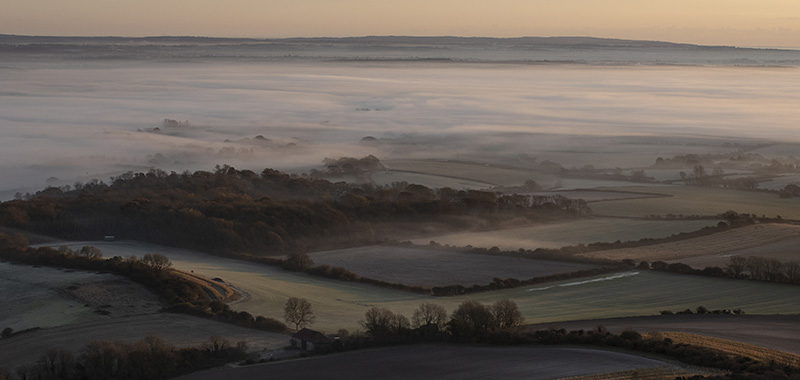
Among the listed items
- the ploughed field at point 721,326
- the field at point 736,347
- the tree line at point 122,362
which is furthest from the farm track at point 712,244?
the tree line at point 122,362

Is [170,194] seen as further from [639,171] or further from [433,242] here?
[639,171]

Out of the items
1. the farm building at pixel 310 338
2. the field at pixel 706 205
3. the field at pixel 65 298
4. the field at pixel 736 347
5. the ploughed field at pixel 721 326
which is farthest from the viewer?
the field at pixel 706 205

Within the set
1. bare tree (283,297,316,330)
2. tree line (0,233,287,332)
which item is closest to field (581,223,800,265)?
bare tree (283,297,316,330)

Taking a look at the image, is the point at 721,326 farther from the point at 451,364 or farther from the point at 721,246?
the point at 721,246

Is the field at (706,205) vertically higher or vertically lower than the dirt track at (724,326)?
higher

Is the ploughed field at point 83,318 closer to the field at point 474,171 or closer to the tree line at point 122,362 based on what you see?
the tree line at point 122,362

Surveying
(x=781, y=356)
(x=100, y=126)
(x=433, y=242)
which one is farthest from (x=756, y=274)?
(x=100, y=126)
